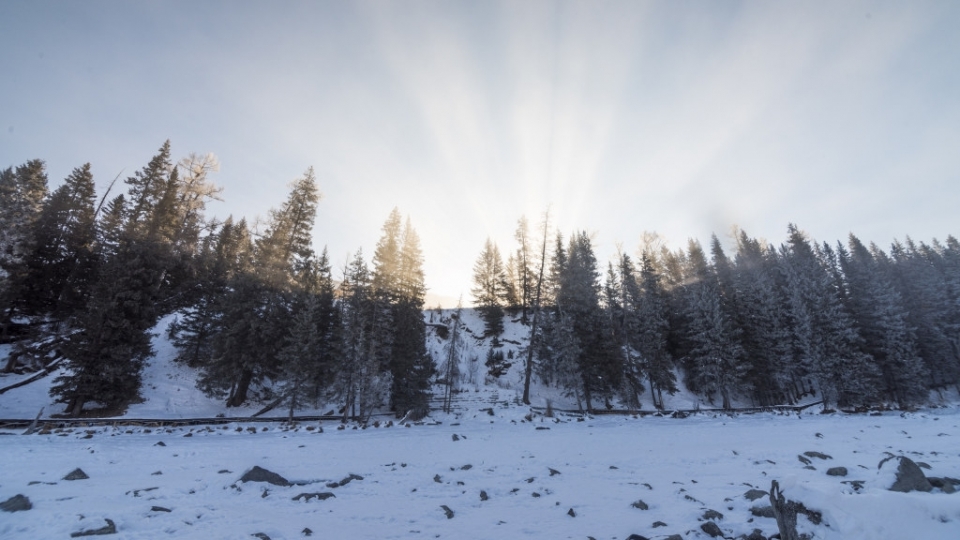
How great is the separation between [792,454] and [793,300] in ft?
105

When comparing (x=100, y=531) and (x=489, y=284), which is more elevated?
(x=489, y=284)

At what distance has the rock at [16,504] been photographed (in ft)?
24.8

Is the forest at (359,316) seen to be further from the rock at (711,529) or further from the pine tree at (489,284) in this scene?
the rock at (711,529)

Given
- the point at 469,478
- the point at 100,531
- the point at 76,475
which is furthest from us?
the point at 469,478

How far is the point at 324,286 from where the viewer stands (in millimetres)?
35500

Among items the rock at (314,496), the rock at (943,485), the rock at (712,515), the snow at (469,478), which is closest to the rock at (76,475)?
the snow at (469,478)

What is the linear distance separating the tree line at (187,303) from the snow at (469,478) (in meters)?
4.85

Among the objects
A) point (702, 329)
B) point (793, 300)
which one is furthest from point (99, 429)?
point (793, 300)

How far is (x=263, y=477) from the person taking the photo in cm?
1077

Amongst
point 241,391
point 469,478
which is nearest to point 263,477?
point 469,478

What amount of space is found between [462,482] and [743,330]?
41.9 metres

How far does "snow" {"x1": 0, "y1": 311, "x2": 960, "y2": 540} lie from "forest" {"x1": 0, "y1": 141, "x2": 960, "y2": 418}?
6.14 meters

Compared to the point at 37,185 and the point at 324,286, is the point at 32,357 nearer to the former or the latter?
the point at 37,185

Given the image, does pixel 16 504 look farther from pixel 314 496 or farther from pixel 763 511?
pixel 763 511
